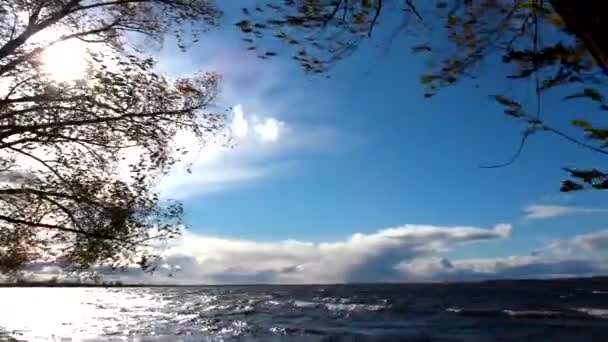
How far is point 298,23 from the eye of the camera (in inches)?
164

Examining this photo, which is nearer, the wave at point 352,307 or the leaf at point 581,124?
the leaf at point 581,124

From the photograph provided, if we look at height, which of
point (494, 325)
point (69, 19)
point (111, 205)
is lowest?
point (494, 325)

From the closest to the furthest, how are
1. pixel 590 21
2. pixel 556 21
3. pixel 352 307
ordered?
1. pixel 590 21
2. pixel 556 21
3. pixel 352 307

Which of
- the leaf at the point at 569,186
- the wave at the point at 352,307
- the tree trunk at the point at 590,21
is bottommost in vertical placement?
the wave at the point at 352,307

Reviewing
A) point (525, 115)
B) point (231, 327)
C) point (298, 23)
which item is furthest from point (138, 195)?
point (231, 327)

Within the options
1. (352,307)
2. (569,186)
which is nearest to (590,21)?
(569,186)

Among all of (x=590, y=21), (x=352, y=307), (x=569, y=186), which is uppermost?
(x=590, y=21)

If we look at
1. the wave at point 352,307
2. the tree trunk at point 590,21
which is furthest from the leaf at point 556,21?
the wave at point 352,307

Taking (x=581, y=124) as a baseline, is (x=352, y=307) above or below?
below

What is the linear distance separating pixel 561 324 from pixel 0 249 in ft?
125

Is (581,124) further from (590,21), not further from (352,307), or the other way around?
(352,307)

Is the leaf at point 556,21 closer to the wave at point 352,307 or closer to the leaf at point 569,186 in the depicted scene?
the leaf at point 569,186

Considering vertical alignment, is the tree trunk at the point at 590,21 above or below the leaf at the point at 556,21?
below

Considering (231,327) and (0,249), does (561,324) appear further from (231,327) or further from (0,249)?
(0,249)
